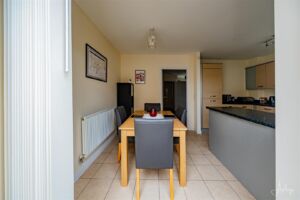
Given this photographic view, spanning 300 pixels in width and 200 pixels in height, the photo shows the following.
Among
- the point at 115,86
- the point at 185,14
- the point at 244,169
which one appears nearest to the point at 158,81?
the point at 115,86

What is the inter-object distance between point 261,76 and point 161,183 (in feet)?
14.5

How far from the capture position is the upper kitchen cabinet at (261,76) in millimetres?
4420

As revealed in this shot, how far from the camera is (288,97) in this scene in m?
0.87

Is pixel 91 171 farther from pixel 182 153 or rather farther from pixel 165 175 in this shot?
pixel 182 153

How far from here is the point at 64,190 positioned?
0.92 metres

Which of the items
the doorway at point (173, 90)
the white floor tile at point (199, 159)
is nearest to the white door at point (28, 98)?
the white floor tile at point (199, 159)

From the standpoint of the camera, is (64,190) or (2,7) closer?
(2,7)

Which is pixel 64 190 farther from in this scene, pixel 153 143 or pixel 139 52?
pixel 139 52

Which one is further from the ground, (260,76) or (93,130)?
(260,76)

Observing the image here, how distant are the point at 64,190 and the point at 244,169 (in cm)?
197

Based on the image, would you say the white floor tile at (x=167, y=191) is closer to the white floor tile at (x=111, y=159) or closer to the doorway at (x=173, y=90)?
the white floor tile at (x=111, y=159)

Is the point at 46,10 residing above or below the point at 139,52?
below

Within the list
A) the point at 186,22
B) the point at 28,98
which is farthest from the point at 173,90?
the point at 28,98

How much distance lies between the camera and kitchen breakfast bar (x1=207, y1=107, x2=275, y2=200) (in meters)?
1.53
